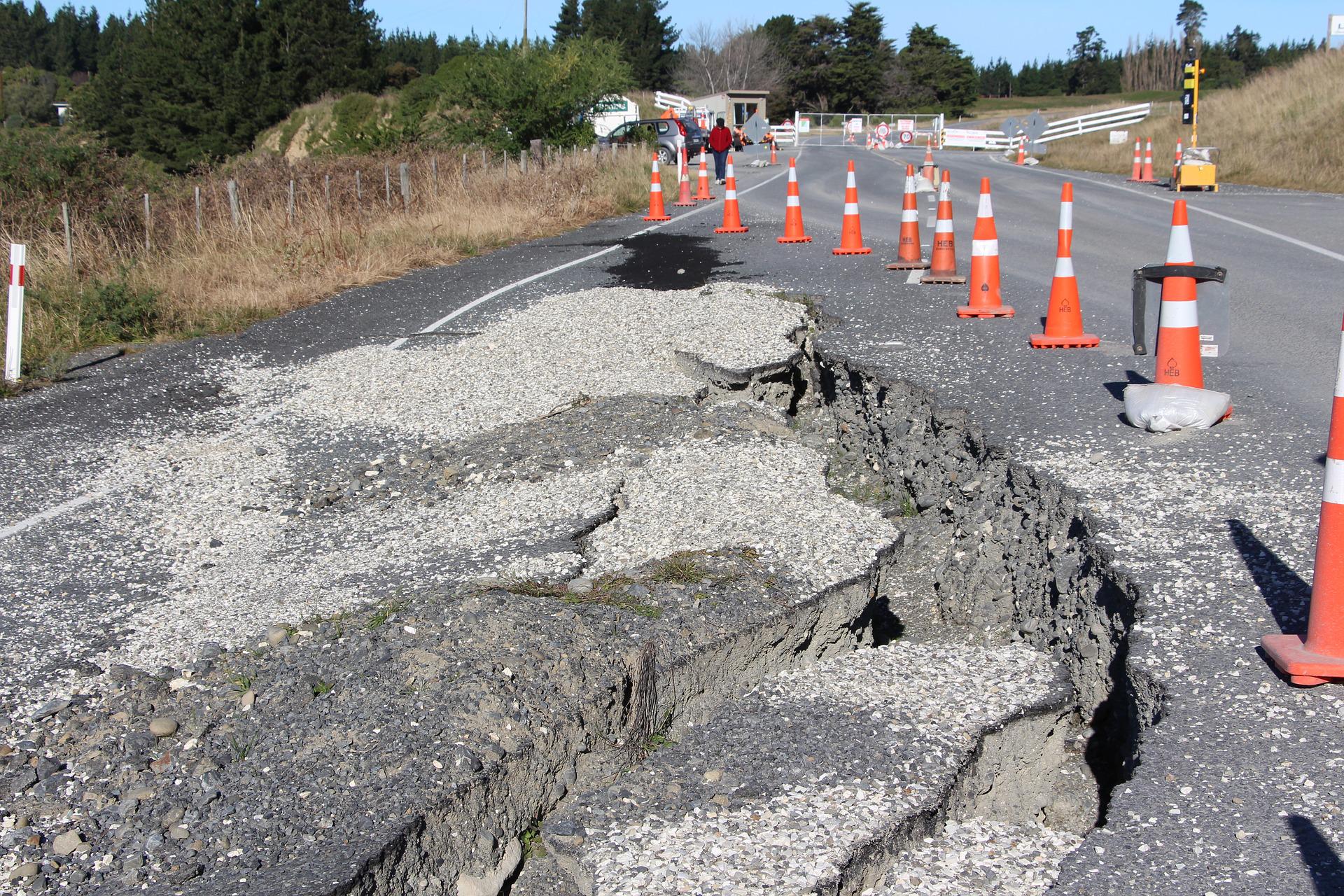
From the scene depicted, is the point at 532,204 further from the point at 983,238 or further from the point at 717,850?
the point at 717,850

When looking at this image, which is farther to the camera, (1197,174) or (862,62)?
(862,62)

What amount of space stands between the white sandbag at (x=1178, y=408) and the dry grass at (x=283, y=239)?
6.96m

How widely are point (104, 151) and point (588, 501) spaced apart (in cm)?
1402

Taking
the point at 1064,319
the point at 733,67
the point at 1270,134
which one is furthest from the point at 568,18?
the point at 1064,319

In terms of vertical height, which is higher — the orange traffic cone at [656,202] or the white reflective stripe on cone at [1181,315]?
the orange traffic cone at [656,202]

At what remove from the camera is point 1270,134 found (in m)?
25.2

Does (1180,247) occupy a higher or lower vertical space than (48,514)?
higher

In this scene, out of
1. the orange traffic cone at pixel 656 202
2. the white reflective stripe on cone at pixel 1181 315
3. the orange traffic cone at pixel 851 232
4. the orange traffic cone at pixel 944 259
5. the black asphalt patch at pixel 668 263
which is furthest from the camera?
the orange traffic cone at pixel 656 202

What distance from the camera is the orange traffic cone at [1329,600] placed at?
9.78 feet

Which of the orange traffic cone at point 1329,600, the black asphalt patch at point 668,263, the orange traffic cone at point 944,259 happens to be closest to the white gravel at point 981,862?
the orange traffic cone at point 1329,600

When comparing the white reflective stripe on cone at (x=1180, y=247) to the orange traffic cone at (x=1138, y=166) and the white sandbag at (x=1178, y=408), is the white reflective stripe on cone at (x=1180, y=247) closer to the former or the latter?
the white sandbag at (x=1178, y=408)

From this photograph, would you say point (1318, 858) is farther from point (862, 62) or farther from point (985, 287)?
point (862, 62)

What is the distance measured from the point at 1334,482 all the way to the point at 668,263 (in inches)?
367

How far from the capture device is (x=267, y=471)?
5.46m
